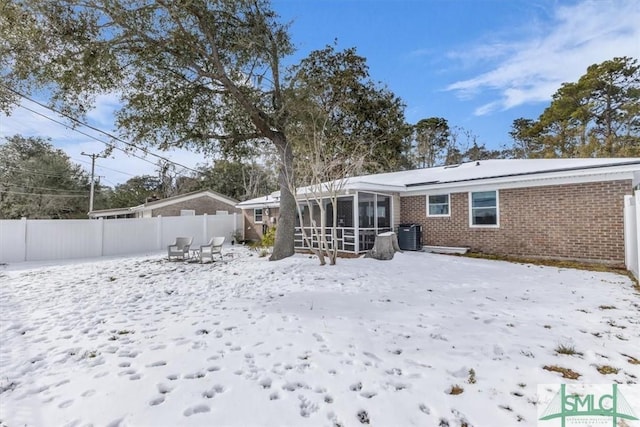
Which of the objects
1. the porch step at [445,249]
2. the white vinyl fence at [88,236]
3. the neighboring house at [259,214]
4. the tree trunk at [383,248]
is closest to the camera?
the tree trunk at [383,248]

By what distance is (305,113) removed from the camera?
1040 cm

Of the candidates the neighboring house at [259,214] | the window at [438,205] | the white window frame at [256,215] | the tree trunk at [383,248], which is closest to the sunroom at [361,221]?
the tree trunk at [383,248]

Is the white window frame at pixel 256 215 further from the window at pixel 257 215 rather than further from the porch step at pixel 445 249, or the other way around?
the porch step at pixel 445 249

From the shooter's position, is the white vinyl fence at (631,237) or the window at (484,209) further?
the window at (484,209)

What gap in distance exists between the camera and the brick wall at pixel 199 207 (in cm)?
2180

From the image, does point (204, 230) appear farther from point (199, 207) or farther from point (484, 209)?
point (484, 209)

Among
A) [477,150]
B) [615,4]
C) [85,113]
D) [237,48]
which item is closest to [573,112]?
[477,150]

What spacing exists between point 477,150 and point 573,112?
6.90m

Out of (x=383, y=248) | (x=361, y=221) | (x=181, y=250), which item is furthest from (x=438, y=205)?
(x=181, y=250)

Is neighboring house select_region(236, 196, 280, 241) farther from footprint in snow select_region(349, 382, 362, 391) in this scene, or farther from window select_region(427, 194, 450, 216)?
footprint in snow select_region(349, 382, 362, 391)

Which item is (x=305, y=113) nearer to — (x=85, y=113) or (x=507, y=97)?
(x=85, y=113)

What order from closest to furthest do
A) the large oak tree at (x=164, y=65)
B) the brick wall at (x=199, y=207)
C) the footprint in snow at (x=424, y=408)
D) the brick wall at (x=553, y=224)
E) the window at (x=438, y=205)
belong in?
the footprint in snow at (x=424, y=408)
the large oak tree at (x=164, y=65)
the brick wall at (x=553, y=224)
the window at (x=438, y=205)
the brick wall at (x=199, y=207)

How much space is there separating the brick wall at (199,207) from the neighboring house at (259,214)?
5.70 m

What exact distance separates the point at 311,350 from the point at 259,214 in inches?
604
